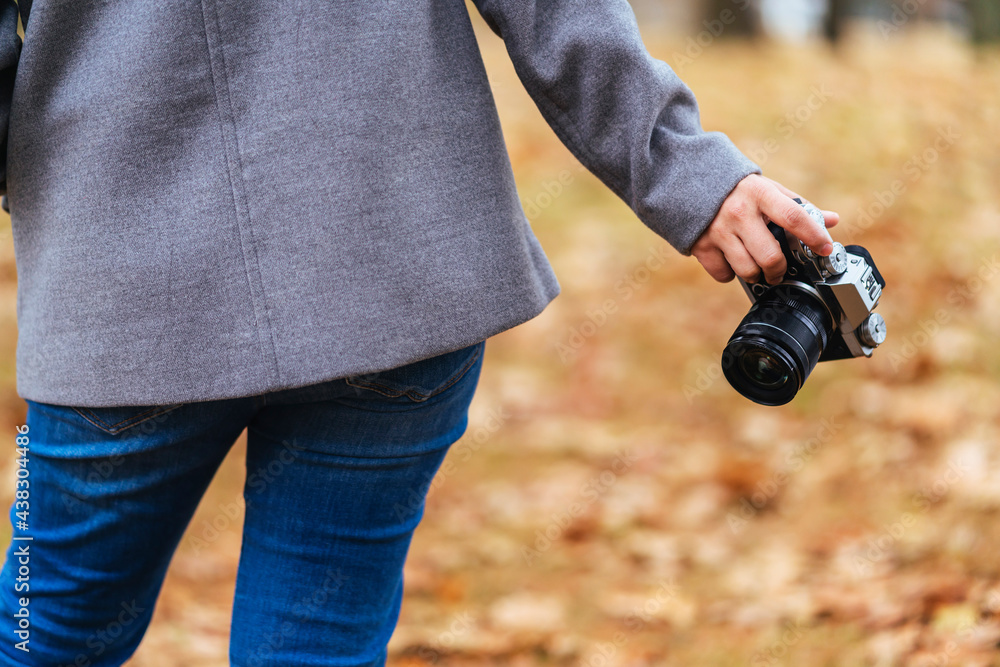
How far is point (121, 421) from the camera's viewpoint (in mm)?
1038

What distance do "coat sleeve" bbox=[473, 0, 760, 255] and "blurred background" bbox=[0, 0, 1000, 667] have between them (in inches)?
62.4

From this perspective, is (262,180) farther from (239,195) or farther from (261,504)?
(261,504)

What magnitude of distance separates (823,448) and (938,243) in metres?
1.65

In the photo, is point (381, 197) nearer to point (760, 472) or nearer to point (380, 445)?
point (380, 445)

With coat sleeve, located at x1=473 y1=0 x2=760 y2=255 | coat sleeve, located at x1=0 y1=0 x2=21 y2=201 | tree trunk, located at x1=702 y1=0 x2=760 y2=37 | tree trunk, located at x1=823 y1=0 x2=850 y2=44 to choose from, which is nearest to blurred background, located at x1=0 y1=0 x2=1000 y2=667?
coat sleeve, located at x1=473 y1=0 x2=760 y2=255

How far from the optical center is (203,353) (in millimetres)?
984

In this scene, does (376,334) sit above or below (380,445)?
above

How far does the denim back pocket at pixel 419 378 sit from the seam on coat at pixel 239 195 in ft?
0.39

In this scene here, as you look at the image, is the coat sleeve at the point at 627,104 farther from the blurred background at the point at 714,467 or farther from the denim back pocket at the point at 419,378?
the blurred background at the point at 714,467

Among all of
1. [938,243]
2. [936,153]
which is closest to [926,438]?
[938,243]

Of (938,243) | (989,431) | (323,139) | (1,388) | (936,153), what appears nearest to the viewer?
(323,139)

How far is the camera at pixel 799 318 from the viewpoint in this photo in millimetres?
1082

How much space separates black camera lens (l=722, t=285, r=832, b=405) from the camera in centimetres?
109

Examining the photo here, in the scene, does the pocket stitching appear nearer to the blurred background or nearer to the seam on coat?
the seam on coat
